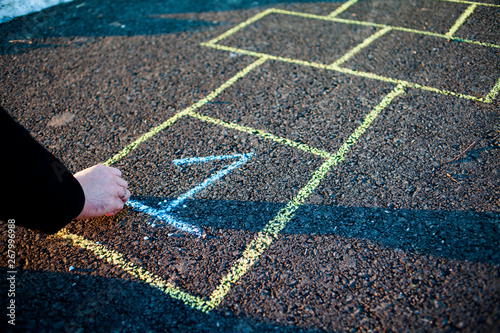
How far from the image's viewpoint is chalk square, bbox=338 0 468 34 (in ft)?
19.4

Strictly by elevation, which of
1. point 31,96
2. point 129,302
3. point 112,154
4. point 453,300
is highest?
point 31,96

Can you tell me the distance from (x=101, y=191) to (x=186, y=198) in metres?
0.73

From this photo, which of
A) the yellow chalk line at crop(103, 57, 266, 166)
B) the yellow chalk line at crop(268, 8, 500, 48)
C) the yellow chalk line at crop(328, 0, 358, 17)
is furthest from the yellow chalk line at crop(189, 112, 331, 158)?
the yellow chalk line at crop(328, 0, 358, 17)

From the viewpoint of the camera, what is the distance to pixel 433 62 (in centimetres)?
490

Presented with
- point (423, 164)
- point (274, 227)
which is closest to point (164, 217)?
point (274, 227)

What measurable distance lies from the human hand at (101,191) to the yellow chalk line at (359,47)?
3.38 metres

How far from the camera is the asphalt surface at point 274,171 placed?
2.41m

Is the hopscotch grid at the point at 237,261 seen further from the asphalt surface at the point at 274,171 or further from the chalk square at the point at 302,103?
the chalk square at the point at 302,103

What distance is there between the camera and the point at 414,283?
2459 millimetres

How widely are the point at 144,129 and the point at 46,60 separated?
2759 mm

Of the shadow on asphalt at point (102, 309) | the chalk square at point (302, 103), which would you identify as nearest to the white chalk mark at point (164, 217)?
the shadow on asphalt at point (102, 309)

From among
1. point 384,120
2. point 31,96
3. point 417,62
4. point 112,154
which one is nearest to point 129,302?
point 112,154

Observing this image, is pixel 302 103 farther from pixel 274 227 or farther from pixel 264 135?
pixel 274 227

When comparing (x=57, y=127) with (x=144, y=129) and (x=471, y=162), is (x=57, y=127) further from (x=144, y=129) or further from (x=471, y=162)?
(x=471, y=162)
